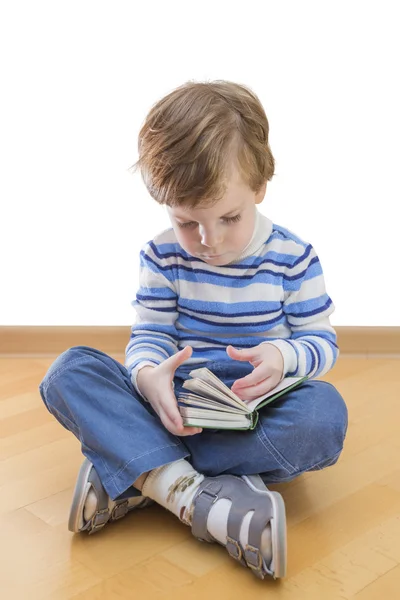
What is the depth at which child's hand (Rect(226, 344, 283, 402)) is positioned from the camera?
3.84 ft

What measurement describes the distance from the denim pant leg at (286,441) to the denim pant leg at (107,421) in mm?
51

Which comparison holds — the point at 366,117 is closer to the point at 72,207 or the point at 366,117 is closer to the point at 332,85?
the point at 332,85

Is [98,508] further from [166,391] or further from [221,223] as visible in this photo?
[221,223]

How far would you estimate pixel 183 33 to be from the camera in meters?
1.86

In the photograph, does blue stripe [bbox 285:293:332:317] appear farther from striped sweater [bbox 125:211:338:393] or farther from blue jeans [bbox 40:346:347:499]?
blue jeans [bbox 40:346:347:499]

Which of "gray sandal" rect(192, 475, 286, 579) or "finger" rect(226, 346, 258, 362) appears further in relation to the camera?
"finger" rect(226, 346, 258, 362)

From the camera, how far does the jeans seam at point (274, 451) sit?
1.19m

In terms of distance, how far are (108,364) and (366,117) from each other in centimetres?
99

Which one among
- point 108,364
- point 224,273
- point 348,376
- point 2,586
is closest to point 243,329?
point 224,273

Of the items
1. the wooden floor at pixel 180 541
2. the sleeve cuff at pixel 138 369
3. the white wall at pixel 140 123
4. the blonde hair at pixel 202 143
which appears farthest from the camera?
the white wall at pixel 140 123

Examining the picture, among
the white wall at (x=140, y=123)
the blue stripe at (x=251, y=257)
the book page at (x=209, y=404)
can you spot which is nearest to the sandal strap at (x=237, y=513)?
the book page at (x=209, y=404)

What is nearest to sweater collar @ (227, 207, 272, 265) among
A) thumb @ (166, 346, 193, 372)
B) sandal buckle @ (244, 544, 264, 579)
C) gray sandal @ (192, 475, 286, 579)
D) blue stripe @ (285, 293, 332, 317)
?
blue stripe @ (285, 293, 332, 317)

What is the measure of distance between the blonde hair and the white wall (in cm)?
69

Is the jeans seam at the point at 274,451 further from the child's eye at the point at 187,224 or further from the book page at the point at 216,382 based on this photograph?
the child's eye at the point at 187,224
